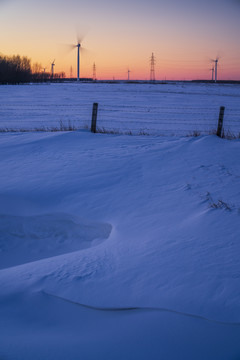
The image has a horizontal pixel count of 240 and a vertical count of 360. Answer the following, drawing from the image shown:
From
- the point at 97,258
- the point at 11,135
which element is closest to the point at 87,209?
the point at 97,258

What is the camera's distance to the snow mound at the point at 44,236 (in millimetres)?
4383

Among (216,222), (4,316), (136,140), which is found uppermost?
(136,140)

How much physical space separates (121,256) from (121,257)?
26 millimetres

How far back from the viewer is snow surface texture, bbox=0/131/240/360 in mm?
2375

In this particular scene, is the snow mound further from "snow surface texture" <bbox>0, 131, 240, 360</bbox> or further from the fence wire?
the fence wire

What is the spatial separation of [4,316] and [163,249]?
183 cm

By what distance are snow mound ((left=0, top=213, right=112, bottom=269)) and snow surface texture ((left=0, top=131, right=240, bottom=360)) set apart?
17mm

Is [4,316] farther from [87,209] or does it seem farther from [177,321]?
[87,209]

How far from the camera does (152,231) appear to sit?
4191 millimetres

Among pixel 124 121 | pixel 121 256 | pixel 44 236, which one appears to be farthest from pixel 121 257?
pixel 124 121

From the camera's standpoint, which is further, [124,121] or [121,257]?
[124,121]

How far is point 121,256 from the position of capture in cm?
362

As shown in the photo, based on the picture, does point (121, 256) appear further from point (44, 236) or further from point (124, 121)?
point (124, 121)

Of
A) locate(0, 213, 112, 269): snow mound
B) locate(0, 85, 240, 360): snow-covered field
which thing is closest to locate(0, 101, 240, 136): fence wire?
locate(0, 85, 240, 360): snow-covered field
